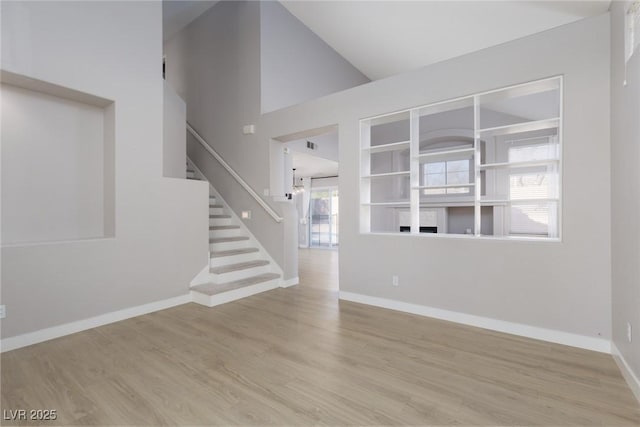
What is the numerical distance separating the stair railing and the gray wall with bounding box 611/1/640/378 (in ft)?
12.0

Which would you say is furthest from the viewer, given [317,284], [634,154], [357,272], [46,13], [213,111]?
[213,111]

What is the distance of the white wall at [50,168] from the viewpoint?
2.83m

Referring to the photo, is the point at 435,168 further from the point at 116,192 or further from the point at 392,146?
the point at 116,192

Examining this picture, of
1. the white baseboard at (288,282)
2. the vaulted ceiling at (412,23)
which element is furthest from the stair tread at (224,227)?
the vaulted ceiling at (412,23)

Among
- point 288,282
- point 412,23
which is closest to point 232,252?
point 288,282

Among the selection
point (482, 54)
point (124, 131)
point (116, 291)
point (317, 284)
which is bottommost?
point (317, 284)

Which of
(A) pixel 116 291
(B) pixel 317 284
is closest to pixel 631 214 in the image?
(B) pixel 317 284

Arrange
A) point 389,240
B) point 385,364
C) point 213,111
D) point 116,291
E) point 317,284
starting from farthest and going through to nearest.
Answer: point 213,111 → point 317,284 → point 389,240 → point 116,291 → point 385,364

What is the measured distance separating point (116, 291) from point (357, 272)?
2.67 m

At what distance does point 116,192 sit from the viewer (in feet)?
10.4

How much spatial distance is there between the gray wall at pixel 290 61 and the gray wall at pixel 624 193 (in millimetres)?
4159

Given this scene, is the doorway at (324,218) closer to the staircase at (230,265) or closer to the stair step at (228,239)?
the staircase at (230,265)

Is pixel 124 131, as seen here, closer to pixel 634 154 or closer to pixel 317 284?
pixel 317 284

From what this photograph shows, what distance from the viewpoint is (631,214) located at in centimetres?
192
